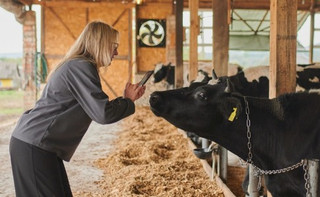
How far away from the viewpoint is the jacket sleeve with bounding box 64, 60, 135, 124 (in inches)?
93.7

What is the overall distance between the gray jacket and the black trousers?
5 cm

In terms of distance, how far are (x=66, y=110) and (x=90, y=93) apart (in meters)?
0.23

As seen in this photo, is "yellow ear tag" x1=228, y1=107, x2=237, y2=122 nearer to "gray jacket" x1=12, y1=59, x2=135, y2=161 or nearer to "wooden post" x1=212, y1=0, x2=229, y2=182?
"gray jacket" x1=12, y1=59, x2=135, y2=161

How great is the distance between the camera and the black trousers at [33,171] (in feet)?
8.14

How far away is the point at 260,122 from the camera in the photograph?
9.52 feet

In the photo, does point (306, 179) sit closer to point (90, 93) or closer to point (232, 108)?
point (232, 108)

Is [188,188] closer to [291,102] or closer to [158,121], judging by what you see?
[291,102]

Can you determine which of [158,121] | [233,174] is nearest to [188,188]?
[233,174]

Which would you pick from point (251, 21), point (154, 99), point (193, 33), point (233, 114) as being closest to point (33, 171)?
point (154, 99)

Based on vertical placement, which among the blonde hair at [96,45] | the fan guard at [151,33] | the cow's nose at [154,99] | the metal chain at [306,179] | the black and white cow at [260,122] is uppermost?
the fan guard at [151,33]

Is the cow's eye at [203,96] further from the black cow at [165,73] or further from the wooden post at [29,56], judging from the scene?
the wooden post at [29,56]

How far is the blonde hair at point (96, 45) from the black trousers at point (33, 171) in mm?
546

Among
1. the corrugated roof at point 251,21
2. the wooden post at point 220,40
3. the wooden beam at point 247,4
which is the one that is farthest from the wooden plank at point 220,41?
the corrugated roof at point 251,21

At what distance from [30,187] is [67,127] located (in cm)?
44
